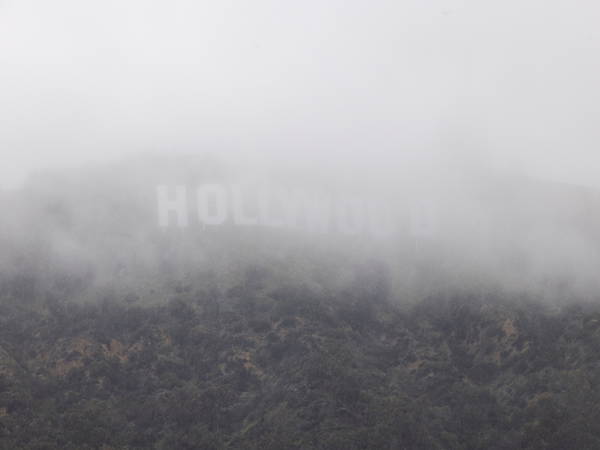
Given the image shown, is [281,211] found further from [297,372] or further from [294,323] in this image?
[297,372]

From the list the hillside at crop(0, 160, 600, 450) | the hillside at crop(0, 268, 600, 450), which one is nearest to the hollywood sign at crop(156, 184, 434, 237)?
the hillside at crop(0, 160, 600, 450)

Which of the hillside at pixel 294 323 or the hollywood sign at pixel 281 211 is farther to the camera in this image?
the hollywood sign at pixel 281 211

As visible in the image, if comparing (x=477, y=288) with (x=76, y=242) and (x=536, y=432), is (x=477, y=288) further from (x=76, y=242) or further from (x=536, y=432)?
(x=76, y=242)

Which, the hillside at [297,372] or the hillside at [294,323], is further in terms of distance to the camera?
the hillside at [294,323]

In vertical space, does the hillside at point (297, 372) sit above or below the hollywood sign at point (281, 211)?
below

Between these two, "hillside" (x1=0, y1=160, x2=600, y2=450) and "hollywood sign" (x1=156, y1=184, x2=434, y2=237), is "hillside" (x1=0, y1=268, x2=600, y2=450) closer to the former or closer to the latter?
"hillside" (x1=0, y1=160, x2=600, y2=450)

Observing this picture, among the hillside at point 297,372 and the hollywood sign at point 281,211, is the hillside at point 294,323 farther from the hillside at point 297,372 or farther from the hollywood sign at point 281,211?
the hollywood sign at point 281,211

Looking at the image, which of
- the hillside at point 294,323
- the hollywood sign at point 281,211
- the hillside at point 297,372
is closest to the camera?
the hillside at point 297,372

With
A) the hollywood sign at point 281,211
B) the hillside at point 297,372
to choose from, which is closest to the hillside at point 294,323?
the hillside at point 297,372

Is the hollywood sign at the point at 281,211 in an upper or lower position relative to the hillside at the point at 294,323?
upper

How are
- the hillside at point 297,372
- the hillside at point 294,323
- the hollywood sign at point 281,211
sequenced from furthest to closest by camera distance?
the hollywood sign at point 281,211 → the hillside at point 294,323 → the hillside at point 297,372
